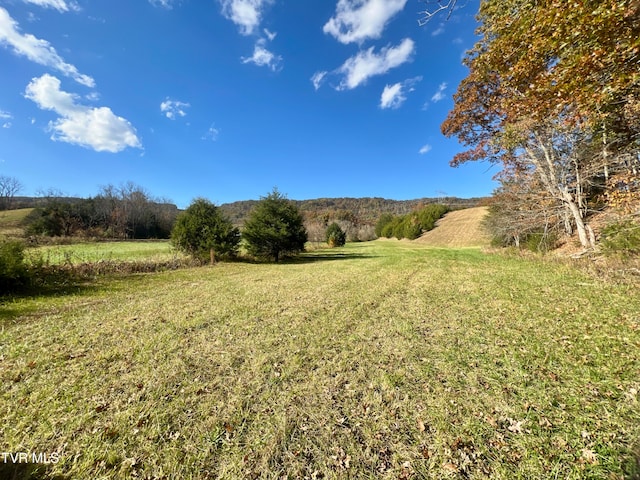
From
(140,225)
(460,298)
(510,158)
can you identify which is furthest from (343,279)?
Result: (140,225)

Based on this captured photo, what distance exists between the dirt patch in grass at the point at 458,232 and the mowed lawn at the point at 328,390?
23.8 meters

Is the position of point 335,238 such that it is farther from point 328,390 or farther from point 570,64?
point 328,390

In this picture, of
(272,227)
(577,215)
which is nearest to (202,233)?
(272,227)

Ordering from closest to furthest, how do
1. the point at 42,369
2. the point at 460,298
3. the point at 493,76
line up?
1. the point at 42,369
2. the point at 460,298
3. the point at 493,76

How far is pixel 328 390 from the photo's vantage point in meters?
2.79

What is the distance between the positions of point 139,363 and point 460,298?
6.43 meters

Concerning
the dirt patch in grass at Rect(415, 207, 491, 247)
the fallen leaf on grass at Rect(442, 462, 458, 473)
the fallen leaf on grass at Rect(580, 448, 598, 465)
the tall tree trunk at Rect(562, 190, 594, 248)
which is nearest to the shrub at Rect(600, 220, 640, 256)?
the tall tree trunk at Rect(562, 190, 594, 248)

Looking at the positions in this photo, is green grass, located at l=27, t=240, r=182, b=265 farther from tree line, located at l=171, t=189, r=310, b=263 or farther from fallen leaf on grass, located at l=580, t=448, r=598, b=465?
fallen leaf on grass, located at l=580, t=448, r=598, b=465

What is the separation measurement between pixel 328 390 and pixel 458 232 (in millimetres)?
32489

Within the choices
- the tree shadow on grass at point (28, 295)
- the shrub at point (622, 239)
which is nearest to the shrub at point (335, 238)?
the shrub at point (622, 239)

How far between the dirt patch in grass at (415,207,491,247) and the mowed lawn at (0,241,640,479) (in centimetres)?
2382

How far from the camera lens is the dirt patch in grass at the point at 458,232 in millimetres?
27056

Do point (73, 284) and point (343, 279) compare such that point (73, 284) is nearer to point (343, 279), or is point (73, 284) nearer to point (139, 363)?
point (139, 363)

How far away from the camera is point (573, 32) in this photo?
3.88 meters
